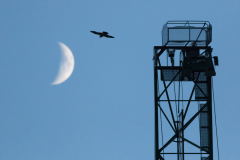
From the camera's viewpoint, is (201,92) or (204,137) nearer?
(204,137)

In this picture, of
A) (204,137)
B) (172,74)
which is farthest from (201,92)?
(204,137)

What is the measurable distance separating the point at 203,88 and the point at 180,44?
269 centimetres

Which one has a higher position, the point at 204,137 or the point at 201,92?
the point at 201,92

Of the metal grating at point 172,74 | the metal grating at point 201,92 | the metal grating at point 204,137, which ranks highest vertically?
the metal grating at point 172,74

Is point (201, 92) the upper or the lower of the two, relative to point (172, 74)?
lower

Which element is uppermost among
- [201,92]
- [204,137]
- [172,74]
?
[172,74]

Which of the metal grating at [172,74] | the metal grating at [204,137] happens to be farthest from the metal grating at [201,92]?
the metal grating at [204,137]

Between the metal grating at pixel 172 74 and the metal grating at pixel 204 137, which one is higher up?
the metal grating at pixel 172 74

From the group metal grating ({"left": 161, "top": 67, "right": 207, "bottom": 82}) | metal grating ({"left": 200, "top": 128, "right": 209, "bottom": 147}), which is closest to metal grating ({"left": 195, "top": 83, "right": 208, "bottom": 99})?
metal grating ({"left": 161, "top": 67, "right": 207, "bottom": 82})

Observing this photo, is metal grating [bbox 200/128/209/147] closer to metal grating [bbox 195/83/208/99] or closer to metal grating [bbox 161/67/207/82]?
metal grating [bbox 195/83/208/99]

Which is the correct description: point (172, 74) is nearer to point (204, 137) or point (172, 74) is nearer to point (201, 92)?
point (201, 92)

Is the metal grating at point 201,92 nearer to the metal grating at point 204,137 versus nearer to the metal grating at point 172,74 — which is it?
the metal grating at point 172,74

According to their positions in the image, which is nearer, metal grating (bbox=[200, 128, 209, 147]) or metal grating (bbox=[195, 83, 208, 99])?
metal grating (bbox=[200, 128, 209, 147])

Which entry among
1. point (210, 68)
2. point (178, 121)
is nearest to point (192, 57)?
point (210, 68)
